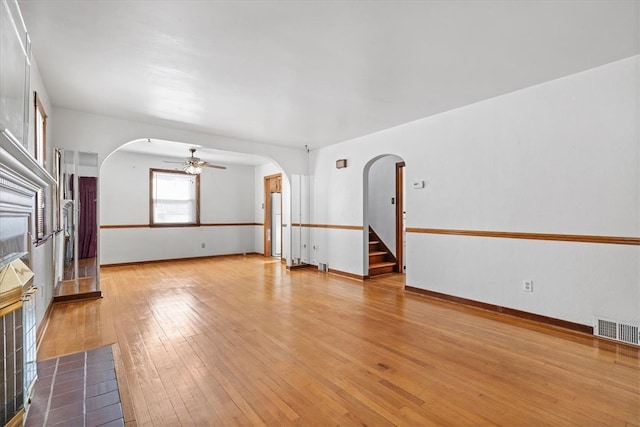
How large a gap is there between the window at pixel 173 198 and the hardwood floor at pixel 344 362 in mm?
3571

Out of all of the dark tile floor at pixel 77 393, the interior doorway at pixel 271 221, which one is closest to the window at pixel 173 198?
the interior doorway at pixel 271 221

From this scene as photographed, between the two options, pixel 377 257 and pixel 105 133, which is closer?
pixel 105 133

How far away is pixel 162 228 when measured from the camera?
7.58 metres

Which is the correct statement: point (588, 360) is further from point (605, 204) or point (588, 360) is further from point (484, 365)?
point (605, 204)

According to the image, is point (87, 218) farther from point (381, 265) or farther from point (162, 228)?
point (381, 265)

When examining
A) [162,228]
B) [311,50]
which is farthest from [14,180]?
[162,228]

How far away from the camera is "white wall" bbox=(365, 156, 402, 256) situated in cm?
641

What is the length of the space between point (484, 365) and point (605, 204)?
1973mm

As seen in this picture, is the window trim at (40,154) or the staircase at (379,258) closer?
the window trim at (40,154)

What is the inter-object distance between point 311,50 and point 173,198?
6.39 metres

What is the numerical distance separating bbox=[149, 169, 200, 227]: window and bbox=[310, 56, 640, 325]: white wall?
5.58 m

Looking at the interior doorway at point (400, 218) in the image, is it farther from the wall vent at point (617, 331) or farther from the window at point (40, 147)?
the window at point (40, 147)

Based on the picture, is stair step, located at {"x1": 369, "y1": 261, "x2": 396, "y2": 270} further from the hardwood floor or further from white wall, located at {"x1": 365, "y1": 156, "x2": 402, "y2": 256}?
the hardwood floor

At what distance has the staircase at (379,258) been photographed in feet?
19.6
